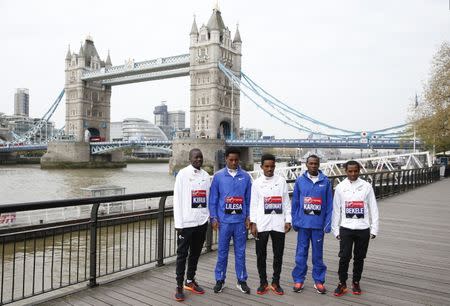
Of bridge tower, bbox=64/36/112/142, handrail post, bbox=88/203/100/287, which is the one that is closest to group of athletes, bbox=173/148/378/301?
handrail post, bbox=88/203/100/287

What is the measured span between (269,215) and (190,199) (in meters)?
0.82

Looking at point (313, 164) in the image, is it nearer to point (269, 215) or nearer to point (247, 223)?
point (269, 215)

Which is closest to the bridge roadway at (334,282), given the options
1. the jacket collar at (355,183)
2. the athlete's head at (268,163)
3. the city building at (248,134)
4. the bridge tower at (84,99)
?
the jacket collar at (355,183)

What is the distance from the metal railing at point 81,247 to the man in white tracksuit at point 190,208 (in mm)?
783

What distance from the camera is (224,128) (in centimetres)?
6656

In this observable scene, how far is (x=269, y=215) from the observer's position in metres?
4.27

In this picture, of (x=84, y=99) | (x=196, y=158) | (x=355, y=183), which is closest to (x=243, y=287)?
(x=196, y=158)

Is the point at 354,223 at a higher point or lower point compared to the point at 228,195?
lower

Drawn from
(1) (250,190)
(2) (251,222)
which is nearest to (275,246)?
(2) (251,222)

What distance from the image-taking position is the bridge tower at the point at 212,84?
61.8 meters

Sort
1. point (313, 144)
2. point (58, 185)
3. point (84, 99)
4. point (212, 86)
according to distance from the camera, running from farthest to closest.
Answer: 1. point (84, 99)
2. point (212, 86)
3. point (313, 144)
4. point (58, 185)

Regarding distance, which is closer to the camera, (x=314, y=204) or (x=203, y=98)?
(x=314, y=204)

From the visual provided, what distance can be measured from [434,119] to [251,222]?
23.2 meters

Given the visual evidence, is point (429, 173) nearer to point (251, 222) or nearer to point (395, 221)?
point (395, 221)
